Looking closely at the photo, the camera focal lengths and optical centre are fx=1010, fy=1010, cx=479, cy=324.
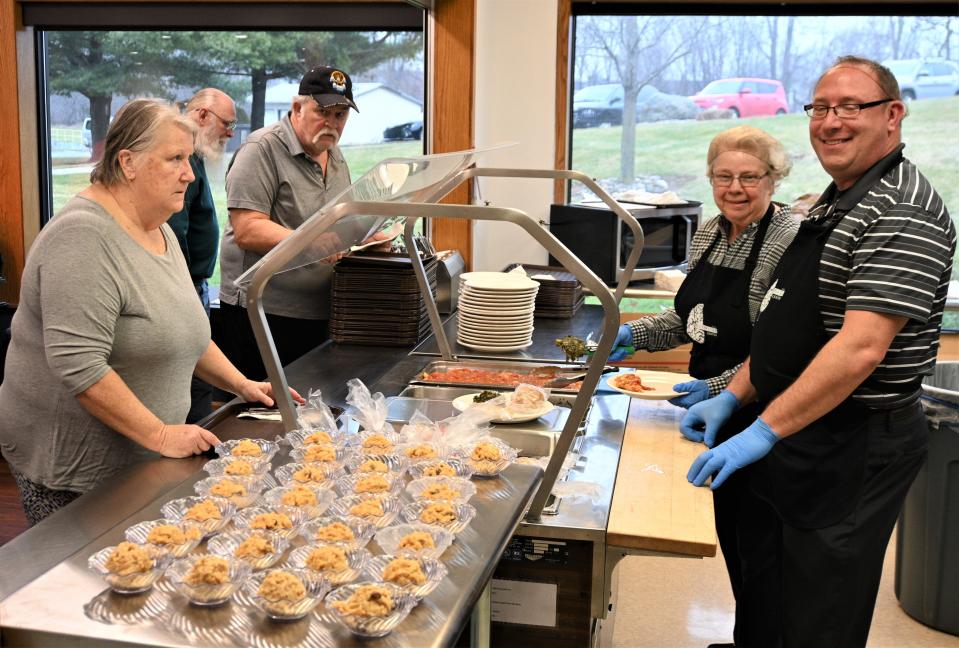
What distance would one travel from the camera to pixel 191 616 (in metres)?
1.28

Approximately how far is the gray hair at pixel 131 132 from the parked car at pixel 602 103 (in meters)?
3.59

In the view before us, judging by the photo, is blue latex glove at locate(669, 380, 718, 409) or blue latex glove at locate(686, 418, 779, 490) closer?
blue latex glove at locate(686, 418, 779, 490)

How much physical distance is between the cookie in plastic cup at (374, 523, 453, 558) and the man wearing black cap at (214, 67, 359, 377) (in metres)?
1.91

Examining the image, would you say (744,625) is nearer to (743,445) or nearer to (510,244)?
(743,445)

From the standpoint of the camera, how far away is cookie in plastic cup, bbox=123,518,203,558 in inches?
56.2

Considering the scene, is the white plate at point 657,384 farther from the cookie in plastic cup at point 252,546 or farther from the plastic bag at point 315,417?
the cookie in plastic cup at point 252,546

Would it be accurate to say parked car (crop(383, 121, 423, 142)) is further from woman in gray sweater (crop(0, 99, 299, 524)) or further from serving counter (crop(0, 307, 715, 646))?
woman in gray sweater (crop(0, 99, 299, 524))

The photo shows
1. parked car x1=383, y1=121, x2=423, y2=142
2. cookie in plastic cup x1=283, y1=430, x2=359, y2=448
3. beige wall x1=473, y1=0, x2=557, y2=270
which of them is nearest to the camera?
cookie in plastic cup x1=283, y1=430, x2=359, y2=448

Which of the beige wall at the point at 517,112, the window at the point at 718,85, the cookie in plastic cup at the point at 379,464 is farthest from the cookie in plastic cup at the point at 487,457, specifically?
the window at the point at 718,85

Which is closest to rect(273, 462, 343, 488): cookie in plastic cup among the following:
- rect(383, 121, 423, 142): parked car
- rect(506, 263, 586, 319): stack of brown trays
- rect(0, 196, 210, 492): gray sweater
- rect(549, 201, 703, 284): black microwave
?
rect(0, 196, 210, 492): gray sweater

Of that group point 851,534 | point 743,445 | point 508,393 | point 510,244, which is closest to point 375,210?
point 508,393

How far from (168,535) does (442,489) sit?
46cm

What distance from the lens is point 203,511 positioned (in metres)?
1.54

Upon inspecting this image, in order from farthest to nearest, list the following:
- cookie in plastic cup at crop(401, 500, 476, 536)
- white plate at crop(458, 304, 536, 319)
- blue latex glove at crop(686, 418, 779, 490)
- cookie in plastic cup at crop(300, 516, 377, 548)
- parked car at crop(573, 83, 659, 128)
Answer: parked car at crop(573, 83, 659, 128), white plate at crop(458, 304, 536, 319), blue latex glove at crop(686, 418, 779, 490), cookie in plastic cup at crop(401, 500, 476, 536), cookie in plastic cup at crop(300, 516, 377, 548)
